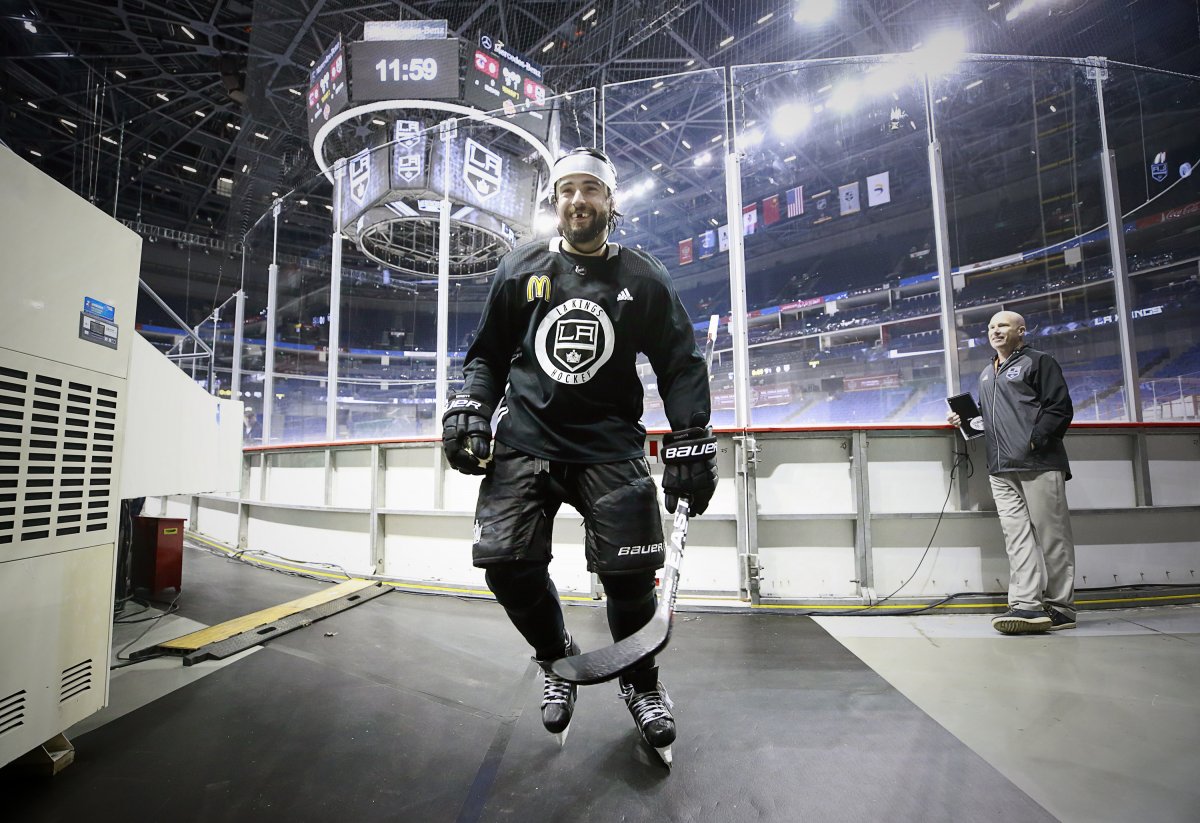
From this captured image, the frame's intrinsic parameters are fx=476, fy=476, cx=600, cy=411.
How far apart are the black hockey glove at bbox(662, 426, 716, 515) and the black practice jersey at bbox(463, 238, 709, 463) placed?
0.06 metres

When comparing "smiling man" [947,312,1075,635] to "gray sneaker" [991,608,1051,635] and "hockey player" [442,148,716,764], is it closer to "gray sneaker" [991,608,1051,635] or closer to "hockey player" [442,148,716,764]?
"gray sneaker" [991,608,1051,635]

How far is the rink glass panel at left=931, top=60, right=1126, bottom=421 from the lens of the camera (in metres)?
4.07

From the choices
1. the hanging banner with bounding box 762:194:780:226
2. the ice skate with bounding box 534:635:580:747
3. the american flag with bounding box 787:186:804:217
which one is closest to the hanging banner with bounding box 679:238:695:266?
the hanging banner with bounding box 762:194:780:226

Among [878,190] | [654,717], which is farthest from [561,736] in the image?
[878,190]

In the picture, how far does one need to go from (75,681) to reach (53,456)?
662 millimetres

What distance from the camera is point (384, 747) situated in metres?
1.45

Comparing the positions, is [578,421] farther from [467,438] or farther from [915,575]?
[915,575]

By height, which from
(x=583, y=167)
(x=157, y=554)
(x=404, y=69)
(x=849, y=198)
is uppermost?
(x=404, y=69)

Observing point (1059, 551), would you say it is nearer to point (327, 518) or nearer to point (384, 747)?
point (384, 747)

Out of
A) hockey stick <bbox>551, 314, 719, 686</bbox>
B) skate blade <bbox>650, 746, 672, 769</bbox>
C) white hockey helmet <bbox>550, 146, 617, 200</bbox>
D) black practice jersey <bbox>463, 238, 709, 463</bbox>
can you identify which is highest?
white hockey helmet <bbox>550, 146, 617, 200</bbox>

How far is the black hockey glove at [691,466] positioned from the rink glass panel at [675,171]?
221cm

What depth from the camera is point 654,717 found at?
1378 mm

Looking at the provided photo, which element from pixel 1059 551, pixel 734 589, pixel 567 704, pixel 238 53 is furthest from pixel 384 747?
pixel 238 53

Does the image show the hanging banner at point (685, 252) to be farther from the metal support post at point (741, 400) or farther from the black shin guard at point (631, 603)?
the black shin guard at point (631, 603)
